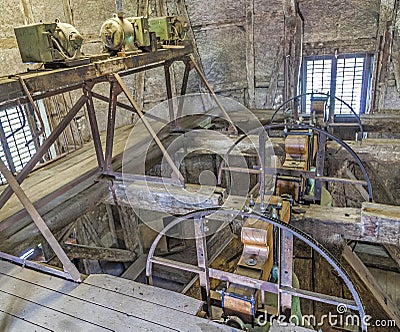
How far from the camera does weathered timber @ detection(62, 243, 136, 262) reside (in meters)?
4.16

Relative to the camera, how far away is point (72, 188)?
3.64m

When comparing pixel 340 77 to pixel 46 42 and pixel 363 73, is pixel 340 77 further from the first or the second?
pixel 46 42

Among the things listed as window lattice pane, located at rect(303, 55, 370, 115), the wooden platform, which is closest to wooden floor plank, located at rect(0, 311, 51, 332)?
the wooden platform

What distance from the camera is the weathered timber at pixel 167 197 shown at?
3.13 metres

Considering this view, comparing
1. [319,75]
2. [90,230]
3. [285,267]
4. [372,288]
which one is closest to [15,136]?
[90,230]

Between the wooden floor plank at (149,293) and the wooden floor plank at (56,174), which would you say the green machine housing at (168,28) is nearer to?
the wooden floor plank at (56,174)

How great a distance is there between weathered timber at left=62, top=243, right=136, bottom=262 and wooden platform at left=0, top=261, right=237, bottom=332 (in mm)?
2026

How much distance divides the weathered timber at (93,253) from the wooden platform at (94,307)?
2026 millimetres

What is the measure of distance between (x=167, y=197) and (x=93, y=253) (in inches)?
69.9

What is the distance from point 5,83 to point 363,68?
6034 millimetres

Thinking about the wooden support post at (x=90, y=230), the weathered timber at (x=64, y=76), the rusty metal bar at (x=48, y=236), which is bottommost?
the wooden support post at (x=90, y=230)

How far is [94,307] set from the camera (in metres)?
1.90

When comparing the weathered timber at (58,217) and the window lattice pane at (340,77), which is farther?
the window lattice pane at (340,77)

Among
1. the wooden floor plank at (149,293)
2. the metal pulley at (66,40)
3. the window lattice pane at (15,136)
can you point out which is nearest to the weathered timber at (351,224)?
the wooden floor plank at (149,293)
